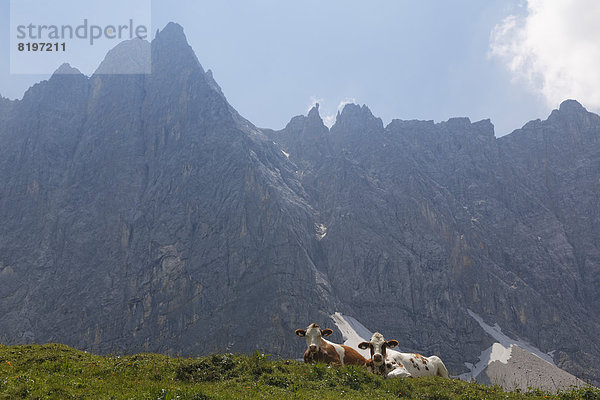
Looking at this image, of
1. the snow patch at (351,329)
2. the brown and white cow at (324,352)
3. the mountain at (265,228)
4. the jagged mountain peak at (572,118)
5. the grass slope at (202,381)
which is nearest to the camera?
the grass slope at (202,381)

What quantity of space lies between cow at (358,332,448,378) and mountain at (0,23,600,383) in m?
88.0

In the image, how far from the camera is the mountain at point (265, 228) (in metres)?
117

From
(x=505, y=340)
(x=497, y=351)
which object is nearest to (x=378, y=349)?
(x=497, y=351)

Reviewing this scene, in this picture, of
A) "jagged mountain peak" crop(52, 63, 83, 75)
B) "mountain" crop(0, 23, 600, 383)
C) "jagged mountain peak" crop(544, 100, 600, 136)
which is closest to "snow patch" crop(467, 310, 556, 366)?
"mountain" crop(0, 23, 600, 383)

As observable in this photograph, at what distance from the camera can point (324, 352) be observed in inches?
721

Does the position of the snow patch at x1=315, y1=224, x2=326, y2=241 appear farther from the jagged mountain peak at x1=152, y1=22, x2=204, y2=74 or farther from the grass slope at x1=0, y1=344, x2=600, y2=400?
the grass slope at x1=0, y1=344, x2=600, y2=400

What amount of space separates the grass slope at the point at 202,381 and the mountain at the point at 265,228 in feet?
302

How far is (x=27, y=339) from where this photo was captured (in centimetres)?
11175

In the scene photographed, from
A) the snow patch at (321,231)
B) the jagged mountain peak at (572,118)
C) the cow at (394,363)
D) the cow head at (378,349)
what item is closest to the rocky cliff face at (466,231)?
the jagged mountain peak at (572,118)

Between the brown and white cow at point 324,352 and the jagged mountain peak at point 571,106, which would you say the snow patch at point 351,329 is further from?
the jagged mountain peak at point 571,106

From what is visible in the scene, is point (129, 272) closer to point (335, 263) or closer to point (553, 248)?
point (335, 263)

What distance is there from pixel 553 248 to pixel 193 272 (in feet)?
435

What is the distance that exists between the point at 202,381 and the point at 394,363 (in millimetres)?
8643

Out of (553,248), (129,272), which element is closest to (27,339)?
(129,272)
